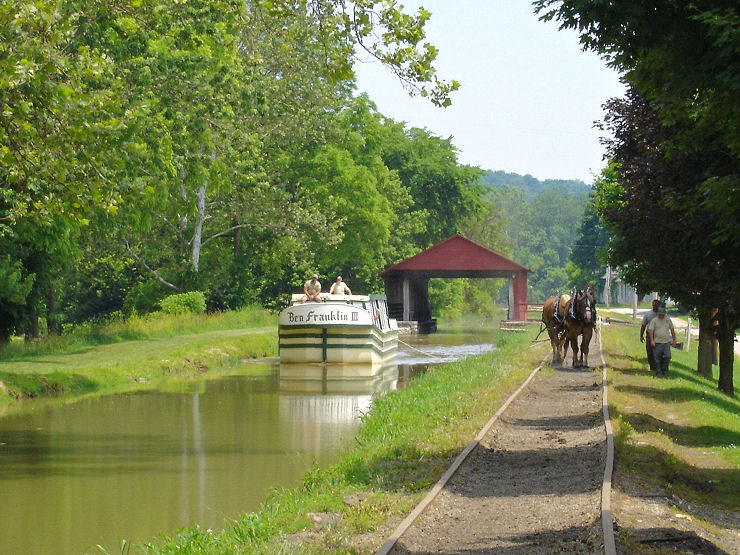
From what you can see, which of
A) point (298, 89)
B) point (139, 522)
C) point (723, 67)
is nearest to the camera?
point (723, 67)

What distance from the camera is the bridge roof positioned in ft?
217

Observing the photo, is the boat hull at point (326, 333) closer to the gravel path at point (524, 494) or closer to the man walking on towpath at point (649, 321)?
the man walking on towpath at point (649, 321)

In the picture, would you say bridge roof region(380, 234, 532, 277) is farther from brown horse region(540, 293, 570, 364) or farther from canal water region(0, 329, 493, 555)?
canal water region(0, 329, 493, 555)

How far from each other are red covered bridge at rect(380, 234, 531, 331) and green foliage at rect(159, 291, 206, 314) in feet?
68.0

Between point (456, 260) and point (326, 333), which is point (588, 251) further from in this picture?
point (326, 333)

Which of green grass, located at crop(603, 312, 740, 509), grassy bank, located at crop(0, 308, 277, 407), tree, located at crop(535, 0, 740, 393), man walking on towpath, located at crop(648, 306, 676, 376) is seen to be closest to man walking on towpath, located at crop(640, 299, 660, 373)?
man walking on towpath, located at crop(648, 306, 676, 376)

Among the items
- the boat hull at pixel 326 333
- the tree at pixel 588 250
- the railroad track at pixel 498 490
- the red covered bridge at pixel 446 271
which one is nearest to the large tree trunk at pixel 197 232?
the red covered bridge at pixel 446 271

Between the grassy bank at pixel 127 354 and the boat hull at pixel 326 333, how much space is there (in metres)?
2.36

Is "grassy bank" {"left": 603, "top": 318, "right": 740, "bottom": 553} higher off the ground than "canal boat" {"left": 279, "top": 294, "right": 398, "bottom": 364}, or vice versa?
"canal boat" {"left": 279, "top": 294, "right": 398, "bottom": 364}

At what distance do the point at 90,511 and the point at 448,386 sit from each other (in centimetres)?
1259

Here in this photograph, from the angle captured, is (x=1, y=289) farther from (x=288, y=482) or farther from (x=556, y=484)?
(x=556, y=484)

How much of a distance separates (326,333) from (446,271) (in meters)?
33.1

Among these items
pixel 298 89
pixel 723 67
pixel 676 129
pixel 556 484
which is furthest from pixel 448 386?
pixel 298 89

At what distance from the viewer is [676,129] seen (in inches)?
742
